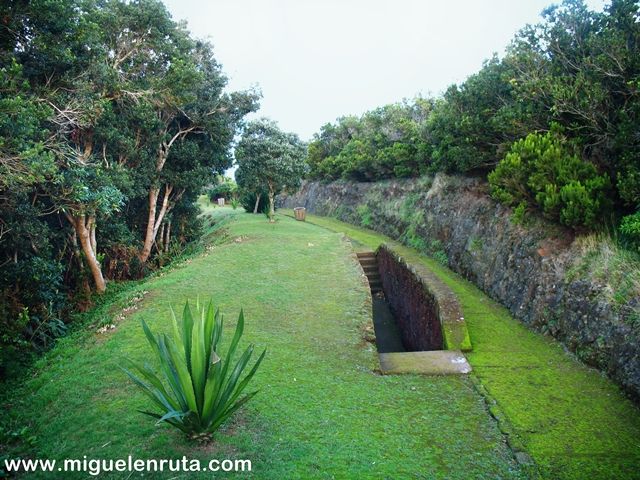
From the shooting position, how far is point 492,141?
988 centimetres

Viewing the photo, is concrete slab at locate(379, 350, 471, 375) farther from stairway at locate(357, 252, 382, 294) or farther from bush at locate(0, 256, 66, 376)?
stairway at locate(357, 252, 382, 294)

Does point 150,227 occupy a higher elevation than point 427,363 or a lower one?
higher

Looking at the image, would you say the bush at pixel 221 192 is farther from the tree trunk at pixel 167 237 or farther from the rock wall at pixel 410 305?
the rock wall at pixel 410 305

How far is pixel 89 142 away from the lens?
406 inches

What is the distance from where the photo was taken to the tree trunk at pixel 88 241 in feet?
32.7

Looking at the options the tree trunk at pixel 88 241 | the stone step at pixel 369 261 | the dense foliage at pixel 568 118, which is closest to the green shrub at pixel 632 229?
the dense foliage at pixel 568 118

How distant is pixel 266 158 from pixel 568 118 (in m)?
12.7

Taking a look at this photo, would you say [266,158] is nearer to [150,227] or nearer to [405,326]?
[150,227]

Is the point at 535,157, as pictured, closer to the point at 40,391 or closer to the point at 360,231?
the point at 40,391

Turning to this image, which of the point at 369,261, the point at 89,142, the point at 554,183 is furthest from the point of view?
the point at 369,261

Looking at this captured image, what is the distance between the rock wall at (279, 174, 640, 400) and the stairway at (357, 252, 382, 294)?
1427 mm

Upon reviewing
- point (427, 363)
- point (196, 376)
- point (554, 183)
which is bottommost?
point (427, 363)

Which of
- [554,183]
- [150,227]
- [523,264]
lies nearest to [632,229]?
[554,183]

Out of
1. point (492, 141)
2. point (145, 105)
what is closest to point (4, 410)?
point (145, 105)
